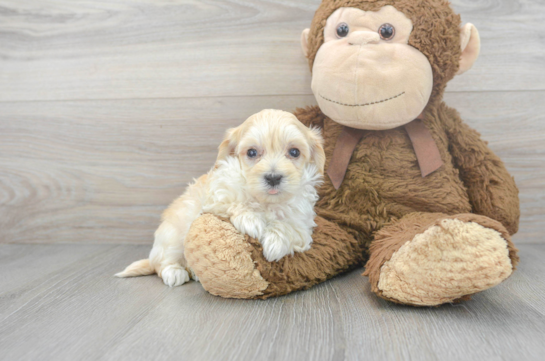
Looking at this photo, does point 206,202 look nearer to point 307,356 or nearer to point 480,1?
point 307,356

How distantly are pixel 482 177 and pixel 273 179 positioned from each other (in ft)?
2.10

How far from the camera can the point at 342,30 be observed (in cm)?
105

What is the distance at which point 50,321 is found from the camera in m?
0.85

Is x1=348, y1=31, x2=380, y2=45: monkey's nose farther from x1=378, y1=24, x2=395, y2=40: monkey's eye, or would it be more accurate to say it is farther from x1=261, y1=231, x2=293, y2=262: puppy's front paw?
x1=261, y1=231, x2=293, y2=262: puppy's front paw

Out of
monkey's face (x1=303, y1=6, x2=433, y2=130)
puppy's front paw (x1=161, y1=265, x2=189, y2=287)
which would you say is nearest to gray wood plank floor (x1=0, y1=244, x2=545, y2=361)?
puppy's front paw (x1=161, y1=265, x2=189, y2=287)

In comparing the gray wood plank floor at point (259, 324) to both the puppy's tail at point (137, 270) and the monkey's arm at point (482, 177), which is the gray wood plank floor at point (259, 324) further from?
the monkey's arm at point (482, 177)

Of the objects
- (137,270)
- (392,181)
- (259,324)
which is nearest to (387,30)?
(392,181)

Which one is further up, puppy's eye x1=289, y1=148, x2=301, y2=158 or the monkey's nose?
the monkey's nose

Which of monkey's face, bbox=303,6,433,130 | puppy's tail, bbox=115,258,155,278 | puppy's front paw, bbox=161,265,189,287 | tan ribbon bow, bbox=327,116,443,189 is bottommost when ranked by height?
puppy's tail, bbox=115,258,155,278

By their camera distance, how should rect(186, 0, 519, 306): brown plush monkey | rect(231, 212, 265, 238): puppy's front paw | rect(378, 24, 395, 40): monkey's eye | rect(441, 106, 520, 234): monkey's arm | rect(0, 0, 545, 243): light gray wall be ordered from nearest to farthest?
1. rect(186, 0, 519, 306): brown plush monkey
2. rect(231, 212, 265, 238): puppy's front paw
3. rect(378, 24, 395, 40): monkey's eye
4. rect(441, 106, 520, 234): monkey's arm
5. rect(0, 0, 545, 243): light gray wall

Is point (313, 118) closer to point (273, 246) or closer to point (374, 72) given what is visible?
point (374, 72)

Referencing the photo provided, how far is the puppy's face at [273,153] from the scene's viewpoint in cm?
88

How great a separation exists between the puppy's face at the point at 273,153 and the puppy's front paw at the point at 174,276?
0.32 m

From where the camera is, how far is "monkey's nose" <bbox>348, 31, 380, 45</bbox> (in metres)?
0.99
